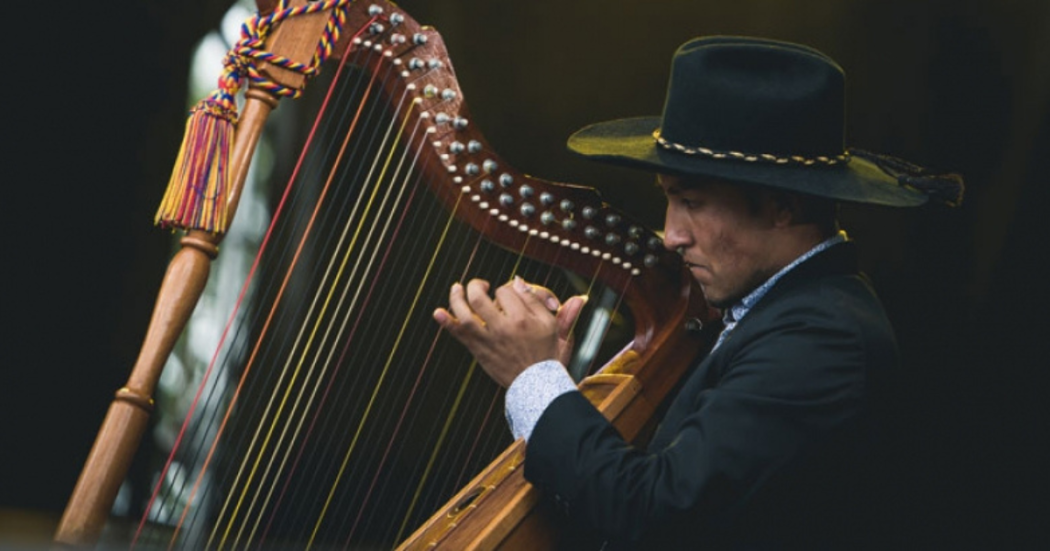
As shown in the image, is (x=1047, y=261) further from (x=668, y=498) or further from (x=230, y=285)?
(x=230, y=285)

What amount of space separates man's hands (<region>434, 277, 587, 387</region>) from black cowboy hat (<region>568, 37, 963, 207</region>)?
24cm

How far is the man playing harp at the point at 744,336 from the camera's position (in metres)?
1.68

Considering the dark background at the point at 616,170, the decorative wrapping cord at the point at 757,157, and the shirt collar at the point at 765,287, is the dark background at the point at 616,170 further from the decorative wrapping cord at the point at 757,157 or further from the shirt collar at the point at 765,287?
the decorative wrapping cord at the point at 757,157

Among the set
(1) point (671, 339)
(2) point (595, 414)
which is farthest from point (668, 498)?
(1) point (671, 339)

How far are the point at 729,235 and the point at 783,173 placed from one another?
0.13 meters

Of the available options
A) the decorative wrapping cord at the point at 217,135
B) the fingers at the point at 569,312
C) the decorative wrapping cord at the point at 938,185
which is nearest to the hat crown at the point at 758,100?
the decorative wrapping cord at the point at 938,185

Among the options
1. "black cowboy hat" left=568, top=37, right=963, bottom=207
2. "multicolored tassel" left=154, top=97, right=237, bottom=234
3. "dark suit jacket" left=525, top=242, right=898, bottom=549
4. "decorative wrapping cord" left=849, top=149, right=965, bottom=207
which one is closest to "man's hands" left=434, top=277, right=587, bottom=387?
"dark suit jacket" left=525, top=242, right=898, bottom=549

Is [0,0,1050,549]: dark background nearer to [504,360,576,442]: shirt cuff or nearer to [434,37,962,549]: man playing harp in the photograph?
[434,37,962,549]: man playing harp

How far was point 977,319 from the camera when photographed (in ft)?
11.0

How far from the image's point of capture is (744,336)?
5.91ft

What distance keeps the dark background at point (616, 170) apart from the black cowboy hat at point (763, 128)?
156 cm

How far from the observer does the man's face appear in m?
1.87

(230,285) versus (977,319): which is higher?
(977,319)

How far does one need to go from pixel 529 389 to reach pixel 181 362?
2457mm
